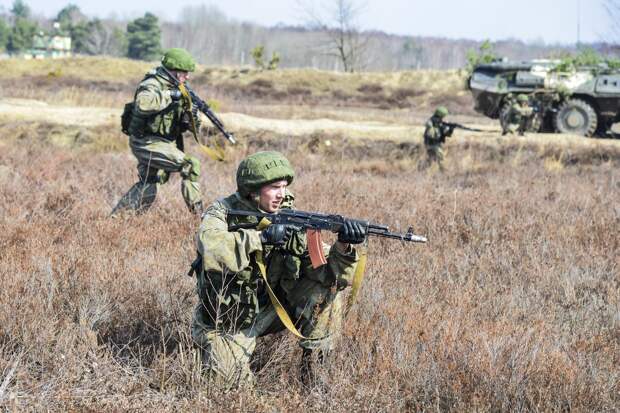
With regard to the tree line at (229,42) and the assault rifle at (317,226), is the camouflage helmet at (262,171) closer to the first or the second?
the assault rifle at (317,226)

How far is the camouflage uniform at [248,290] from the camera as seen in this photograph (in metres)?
3.16

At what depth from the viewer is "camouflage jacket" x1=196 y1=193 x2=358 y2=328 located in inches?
123

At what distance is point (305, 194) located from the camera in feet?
25.2

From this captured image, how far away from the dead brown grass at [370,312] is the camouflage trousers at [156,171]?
22 cm

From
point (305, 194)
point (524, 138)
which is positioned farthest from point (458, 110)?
point (305, 194)

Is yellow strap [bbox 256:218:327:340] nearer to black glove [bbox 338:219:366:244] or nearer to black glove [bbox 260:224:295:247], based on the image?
black glove [bbox 260:224:295:247]

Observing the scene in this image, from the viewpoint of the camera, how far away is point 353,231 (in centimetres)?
302

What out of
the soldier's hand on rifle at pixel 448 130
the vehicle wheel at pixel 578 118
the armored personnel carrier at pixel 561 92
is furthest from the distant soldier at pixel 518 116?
the soldier's hand on rifle at pixel 448 130

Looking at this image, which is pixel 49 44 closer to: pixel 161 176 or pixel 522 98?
pixel 522 98

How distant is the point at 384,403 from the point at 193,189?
390cm

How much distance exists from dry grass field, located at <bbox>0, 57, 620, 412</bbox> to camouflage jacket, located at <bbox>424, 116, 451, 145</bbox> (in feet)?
11.4

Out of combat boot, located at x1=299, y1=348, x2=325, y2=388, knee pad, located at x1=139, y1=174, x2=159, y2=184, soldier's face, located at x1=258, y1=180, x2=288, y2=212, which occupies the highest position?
soldier's face, located at x1=258, y1=180, x2=288, y2=212

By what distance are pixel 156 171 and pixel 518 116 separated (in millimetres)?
10445

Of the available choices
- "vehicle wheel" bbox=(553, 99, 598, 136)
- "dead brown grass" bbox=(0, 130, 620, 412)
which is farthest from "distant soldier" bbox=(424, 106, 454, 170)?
"vehicle wheel" bbox=(553, 99, 598, 136)
